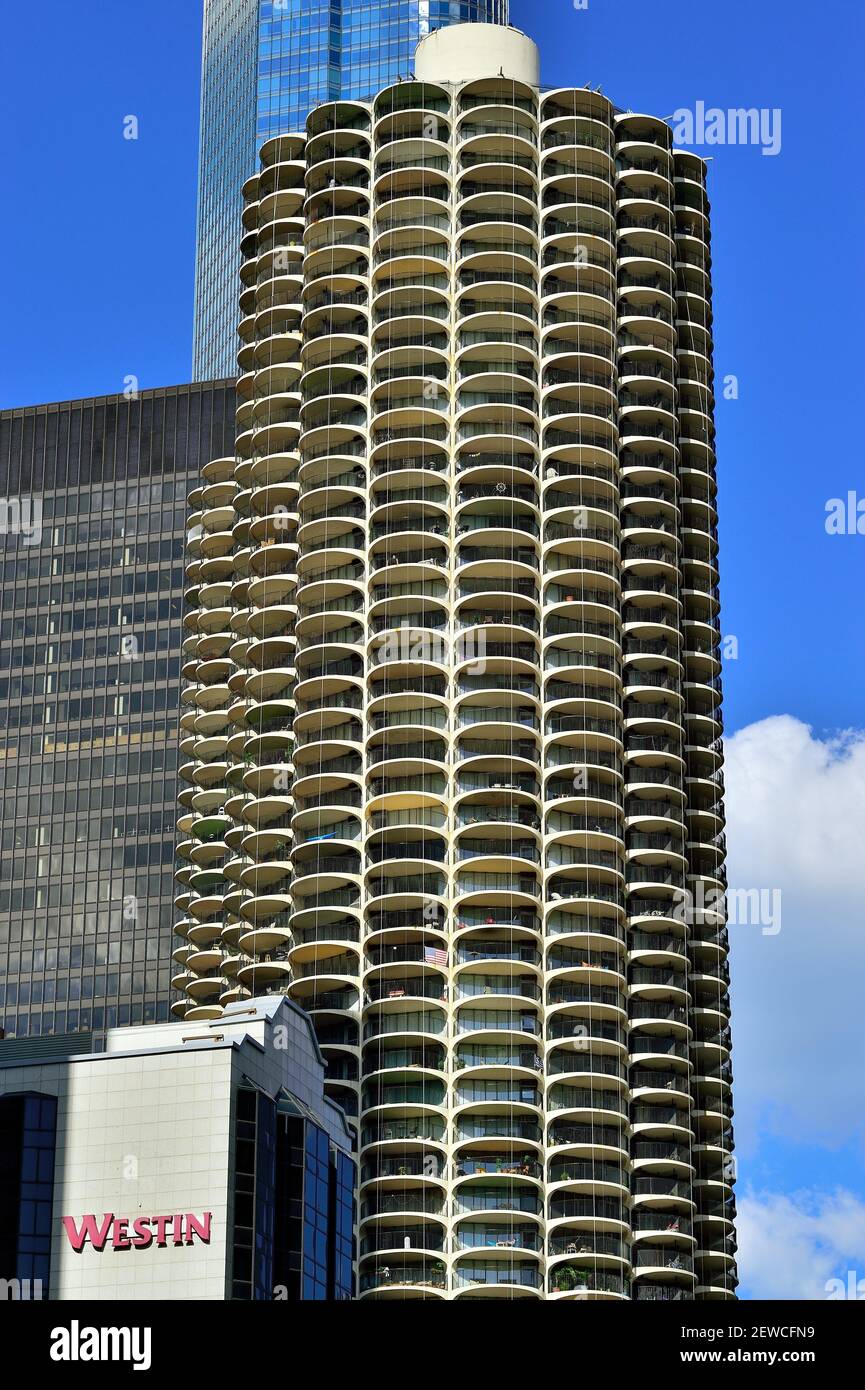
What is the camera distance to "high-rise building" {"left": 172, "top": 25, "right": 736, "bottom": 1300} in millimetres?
156750

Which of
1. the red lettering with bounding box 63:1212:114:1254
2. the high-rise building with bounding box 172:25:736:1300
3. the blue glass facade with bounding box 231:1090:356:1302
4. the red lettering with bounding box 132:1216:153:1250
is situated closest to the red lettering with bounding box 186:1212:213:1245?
the blue glass facade with bounding box 231:1090:356:1302

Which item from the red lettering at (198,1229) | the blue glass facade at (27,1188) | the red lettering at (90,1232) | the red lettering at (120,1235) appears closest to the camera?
the red lettering at (198,1229)

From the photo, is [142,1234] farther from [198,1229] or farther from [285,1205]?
[285,1205]

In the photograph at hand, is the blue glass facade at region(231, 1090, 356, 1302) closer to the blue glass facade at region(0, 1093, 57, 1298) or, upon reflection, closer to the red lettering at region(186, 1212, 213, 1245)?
the red lettering at region(186, 1212, 213, 1245)

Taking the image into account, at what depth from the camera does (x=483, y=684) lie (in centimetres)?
16900

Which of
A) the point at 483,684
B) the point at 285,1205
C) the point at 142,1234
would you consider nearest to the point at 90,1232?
the point at 142,1234

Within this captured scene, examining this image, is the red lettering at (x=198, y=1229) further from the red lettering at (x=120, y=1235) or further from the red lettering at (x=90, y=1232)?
the red lettering at (x=90, y=1232)

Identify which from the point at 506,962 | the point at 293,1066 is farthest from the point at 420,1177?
the point at 293,1066

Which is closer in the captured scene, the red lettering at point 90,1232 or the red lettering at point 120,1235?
the red lettering at point 120,1235

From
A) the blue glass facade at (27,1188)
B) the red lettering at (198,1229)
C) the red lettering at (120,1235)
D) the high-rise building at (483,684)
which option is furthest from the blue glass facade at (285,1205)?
the high-rise building at (483,684)

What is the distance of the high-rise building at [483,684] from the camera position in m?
157
